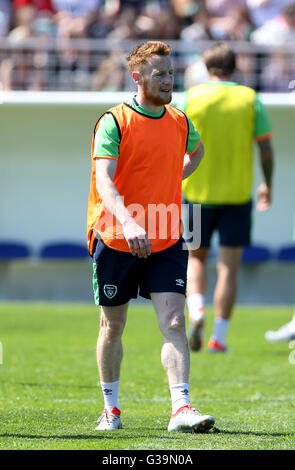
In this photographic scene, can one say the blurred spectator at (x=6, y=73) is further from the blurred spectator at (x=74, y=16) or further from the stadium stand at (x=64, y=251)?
the stadium stand at (x=64, y=251)

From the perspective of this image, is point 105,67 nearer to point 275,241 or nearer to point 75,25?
point 75,25

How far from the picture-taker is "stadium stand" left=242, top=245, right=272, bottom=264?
18.6 metres

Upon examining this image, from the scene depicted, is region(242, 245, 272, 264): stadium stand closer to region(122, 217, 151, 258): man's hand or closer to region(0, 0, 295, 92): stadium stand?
region(0, 0, 295, 92): stadium stand

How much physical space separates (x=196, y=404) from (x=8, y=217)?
14.2 m

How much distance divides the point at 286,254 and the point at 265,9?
454cm

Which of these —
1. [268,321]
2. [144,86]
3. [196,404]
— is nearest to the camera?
[144,86]

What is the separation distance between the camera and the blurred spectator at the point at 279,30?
60.0ft

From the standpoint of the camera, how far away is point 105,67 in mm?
18438

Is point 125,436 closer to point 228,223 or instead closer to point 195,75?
point 228,223

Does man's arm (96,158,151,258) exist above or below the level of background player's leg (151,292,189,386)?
above

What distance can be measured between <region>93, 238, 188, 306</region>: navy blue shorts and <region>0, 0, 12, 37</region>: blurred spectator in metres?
14.1

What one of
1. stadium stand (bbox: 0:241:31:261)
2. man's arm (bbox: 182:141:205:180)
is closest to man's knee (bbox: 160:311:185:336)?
man's arm (bbox: 182:141:205:180)

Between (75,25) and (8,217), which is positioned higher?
(75,25)

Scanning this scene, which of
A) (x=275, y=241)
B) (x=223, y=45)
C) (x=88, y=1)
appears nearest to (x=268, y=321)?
(x=223, y=45)
